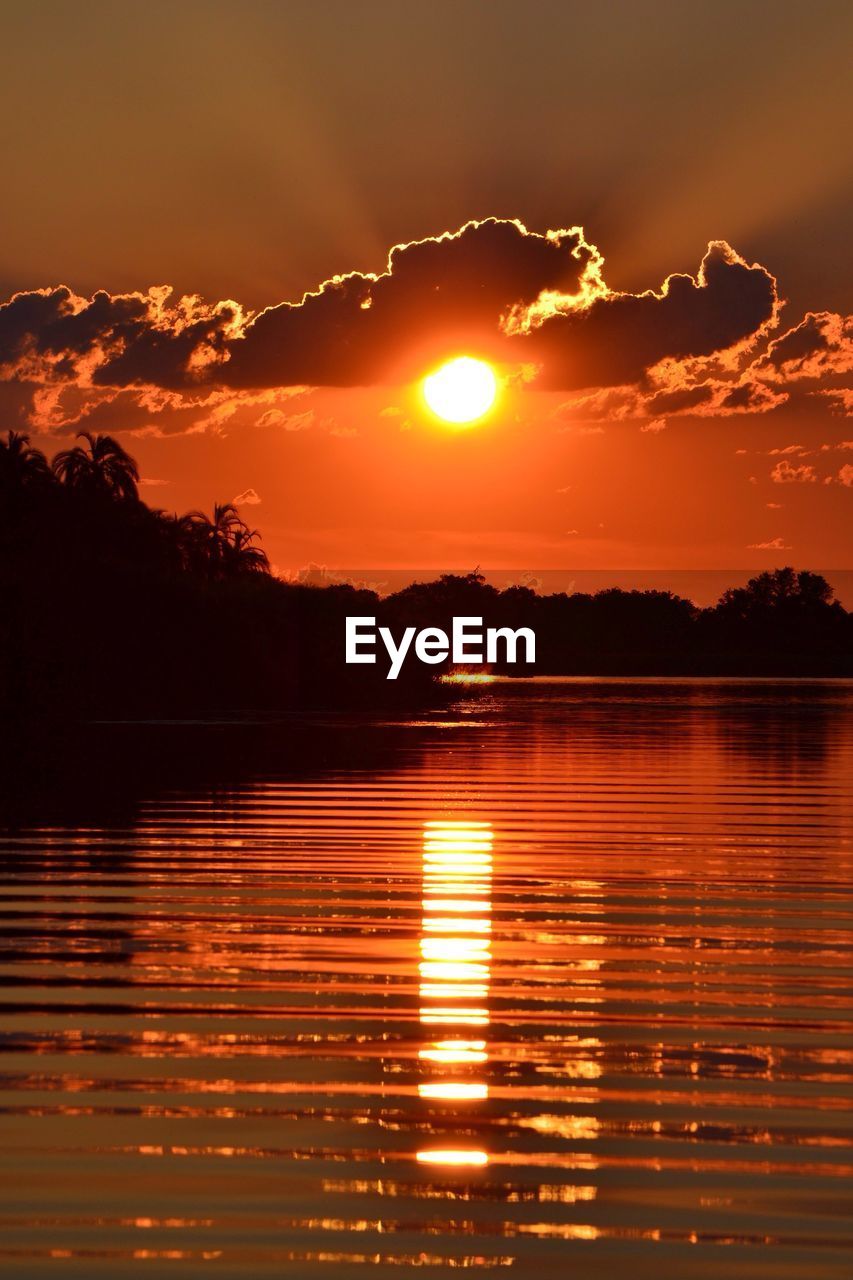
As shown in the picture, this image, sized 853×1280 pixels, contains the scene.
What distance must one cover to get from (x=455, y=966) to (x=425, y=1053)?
2704mm

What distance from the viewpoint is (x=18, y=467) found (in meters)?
68.0

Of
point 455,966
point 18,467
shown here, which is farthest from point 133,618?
point 455,966

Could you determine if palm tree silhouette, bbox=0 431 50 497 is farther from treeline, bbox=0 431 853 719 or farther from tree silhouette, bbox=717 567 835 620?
tree silhouette, bbox=717 567 835 620

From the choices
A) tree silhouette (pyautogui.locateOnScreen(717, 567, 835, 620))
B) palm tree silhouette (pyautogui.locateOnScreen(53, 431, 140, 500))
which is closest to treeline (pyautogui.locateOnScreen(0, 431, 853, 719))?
palm tree silhouette (pyautogui.locateOnScreen(53, 431, 140, 500))

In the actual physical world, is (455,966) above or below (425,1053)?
above

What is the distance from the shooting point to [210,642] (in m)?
70.2

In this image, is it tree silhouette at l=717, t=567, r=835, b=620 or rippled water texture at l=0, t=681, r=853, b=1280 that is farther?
tree silhouette at l=717, t=567, r=835, b=620

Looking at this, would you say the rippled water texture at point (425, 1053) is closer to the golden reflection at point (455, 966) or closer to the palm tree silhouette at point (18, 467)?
the golden reflection at point (455, 966)

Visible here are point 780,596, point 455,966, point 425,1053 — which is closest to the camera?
point 425,1053

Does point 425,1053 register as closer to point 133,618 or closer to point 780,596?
point 133,618

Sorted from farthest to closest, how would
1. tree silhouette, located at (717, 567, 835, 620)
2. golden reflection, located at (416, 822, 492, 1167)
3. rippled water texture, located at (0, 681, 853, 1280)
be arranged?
1. tree silhouette, located at (717, 567, 835, 620)
2. golden reflection, located at (416, 822, 492, 1167)
3. rippled water texture, located at (0, 681, 853, 1280)

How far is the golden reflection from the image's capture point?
30.2 ft

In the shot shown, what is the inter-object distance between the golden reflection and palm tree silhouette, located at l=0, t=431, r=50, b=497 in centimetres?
4961

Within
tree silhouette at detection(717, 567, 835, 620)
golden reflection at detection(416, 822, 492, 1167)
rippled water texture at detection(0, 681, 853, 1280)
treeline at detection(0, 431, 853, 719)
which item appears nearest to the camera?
rippled water texture at detection(0, 681, 853, 1280)
